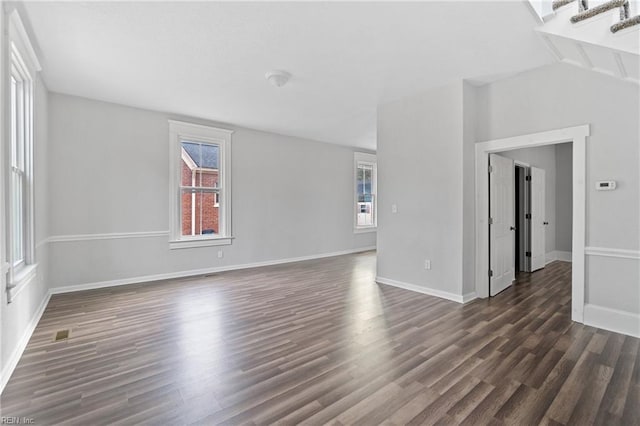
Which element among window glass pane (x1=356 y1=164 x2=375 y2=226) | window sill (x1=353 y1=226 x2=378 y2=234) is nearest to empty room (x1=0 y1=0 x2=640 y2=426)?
window sill (x1=353 y1=226 x2=378 y2=234)

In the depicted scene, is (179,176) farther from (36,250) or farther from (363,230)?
(363,230)

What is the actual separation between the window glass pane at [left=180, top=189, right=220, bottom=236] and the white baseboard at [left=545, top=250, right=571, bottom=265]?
22.1 feet

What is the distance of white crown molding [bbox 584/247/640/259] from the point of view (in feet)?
9.39

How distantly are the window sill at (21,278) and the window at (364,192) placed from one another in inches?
244

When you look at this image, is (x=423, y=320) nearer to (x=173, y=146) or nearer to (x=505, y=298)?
(x=505, y=298)

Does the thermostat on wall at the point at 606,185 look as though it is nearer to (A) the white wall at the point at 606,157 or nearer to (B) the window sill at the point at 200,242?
(A) the white wall at the point at 606,157

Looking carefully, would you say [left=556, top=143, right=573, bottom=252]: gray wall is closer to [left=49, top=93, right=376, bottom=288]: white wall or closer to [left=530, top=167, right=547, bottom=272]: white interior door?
[left=530, top=167, right=547, bottom=272]: white interior door

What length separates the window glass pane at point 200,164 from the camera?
5.34 m

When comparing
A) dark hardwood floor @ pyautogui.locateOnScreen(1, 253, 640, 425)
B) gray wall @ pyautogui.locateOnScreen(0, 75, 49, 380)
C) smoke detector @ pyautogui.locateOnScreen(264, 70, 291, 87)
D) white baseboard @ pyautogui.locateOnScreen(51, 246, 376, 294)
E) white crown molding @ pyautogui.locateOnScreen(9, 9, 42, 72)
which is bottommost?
dark hardwood floor @ pyautogui.locateOnScreen(1, 253, 640, 425)

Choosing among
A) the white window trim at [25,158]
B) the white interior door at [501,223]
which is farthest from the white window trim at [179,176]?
the white interior door at [501,223]

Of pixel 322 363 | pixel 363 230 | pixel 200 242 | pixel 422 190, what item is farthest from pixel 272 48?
pixel 363 230

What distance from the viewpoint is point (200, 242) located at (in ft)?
17.7

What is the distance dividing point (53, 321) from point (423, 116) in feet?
16.2

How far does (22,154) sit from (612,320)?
593cm
